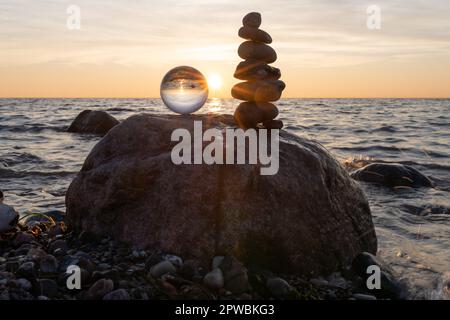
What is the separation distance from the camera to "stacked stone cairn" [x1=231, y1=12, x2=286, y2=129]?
6.28 meters

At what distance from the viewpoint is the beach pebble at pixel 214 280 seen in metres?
4.69

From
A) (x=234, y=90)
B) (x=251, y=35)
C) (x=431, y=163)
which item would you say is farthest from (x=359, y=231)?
(x=431, y=163)

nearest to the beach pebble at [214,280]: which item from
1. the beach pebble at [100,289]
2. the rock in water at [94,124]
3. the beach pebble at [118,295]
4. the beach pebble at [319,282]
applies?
the beach pebble at [118,295]

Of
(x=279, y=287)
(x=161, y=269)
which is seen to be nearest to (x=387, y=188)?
(x=279, y=287)

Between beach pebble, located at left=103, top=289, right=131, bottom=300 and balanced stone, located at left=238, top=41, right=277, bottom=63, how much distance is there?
11.4 feet

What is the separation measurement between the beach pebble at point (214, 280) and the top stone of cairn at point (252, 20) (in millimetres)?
3430

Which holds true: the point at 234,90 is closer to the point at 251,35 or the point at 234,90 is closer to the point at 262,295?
the point at 251,35

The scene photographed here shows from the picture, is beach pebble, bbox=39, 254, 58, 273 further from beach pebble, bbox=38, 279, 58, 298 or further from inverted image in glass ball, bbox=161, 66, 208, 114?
inverted image in glass ball, bbox=161, 66, 208, 114

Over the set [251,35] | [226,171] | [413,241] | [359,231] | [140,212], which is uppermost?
[251,35]

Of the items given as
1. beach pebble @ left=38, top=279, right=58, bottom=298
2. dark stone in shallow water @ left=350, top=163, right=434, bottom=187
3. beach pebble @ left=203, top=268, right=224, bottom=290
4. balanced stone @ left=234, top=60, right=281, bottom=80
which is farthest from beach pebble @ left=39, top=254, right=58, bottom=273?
dark stone in shallow water @ left=350, top=163, right=434, bottom=187

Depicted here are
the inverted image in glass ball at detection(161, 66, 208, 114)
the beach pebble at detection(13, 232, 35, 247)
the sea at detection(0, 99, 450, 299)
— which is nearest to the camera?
the beach pebble at detection(13, 232, 35, 247)

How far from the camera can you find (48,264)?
511 cm

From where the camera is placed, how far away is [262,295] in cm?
470
